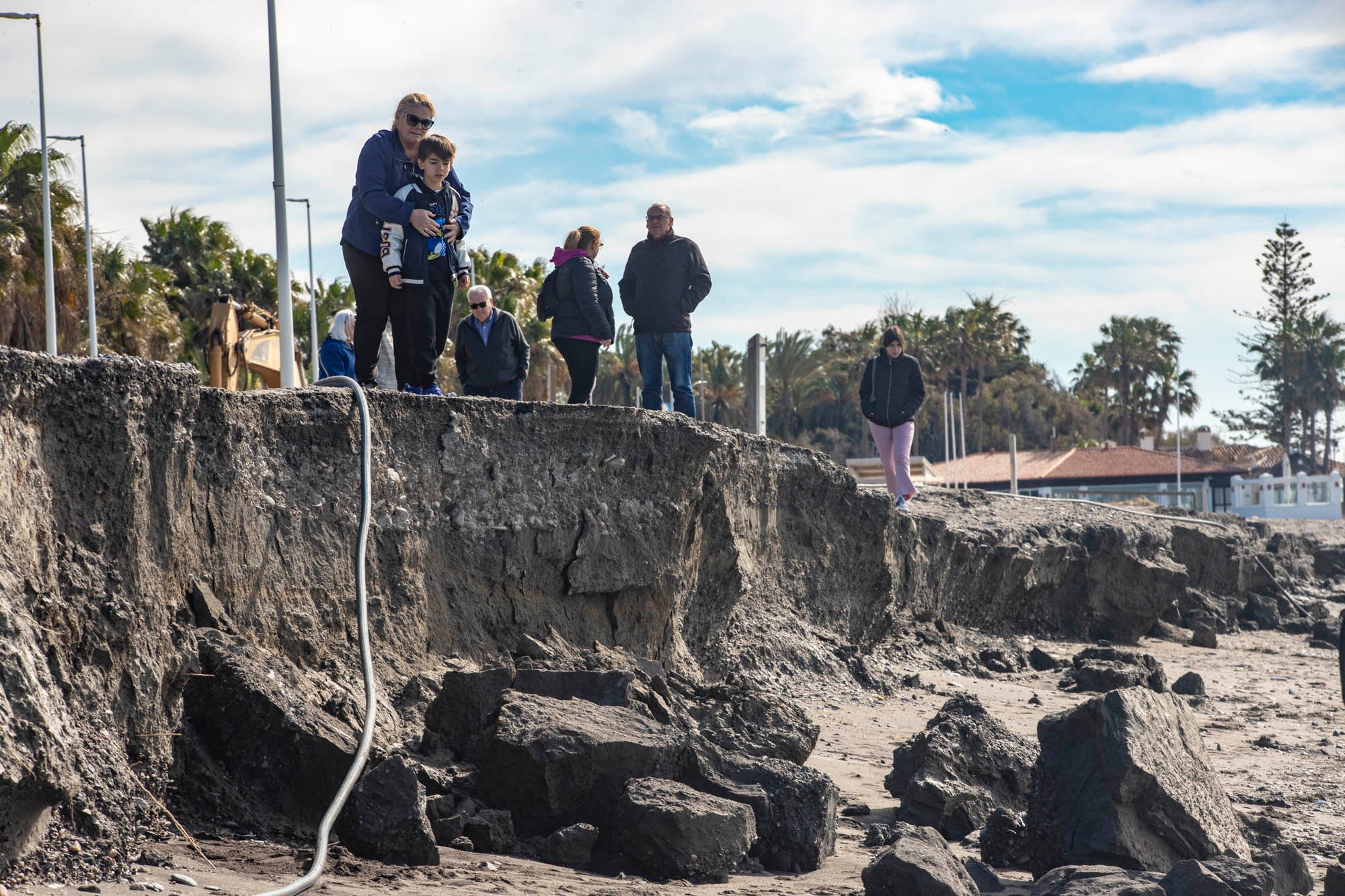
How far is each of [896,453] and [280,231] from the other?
18.8ft

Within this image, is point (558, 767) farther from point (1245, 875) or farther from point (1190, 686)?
point (1190, 686)

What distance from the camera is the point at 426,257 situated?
259 inches

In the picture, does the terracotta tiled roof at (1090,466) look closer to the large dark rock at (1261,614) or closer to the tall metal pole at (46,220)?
the large dark rock at (1261,614)

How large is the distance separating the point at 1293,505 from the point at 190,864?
42633 mm

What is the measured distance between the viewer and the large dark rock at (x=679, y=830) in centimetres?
490

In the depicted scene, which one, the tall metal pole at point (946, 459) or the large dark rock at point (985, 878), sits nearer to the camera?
the large dark rock at point (985, 878)

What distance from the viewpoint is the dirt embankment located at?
13.9ft

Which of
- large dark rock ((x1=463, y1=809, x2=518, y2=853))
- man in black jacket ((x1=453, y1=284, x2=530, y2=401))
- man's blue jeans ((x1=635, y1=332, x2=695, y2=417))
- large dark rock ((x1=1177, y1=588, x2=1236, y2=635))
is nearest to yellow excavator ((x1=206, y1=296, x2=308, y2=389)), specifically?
man in black jacket ((x1=453, y1=284, x2=530, y2=401))

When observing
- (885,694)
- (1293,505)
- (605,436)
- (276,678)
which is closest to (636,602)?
(605,436)

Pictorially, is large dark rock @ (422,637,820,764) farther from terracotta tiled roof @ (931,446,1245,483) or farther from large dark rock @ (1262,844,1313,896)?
terracotta tiled roof @ (931,446,1245,483)

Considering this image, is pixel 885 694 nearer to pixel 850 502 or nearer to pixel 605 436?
pixel 850 502

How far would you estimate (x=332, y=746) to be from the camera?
4879 millimetres

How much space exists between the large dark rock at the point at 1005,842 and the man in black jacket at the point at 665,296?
3.83m

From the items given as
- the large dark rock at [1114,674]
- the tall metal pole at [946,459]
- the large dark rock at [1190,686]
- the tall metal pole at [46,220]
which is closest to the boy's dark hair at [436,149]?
the large dark rock at [1114,674]
